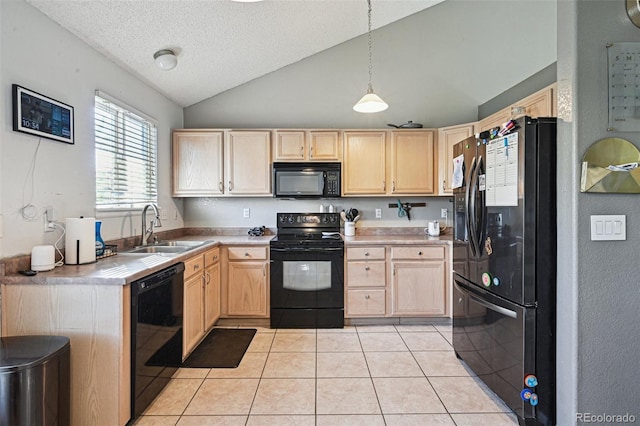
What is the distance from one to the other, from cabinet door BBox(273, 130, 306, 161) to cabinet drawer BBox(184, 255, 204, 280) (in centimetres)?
141

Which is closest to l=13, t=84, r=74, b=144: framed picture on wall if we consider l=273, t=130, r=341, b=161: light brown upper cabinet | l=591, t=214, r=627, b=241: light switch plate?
l=273, t=130, r=341, b=161: light brown upper cabinet

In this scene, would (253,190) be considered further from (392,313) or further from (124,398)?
(124,398)

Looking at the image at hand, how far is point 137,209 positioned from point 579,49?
333cm

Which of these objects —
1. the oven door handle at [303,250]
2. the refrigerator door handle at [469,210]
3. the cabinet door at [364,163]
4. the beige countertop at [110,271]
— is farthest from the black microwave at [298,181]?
the refrigerator door handle at [469,210]

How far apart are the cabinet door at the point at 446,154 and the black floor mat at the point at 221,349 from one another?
2532 mm

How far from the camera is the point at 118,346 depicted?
5.40ft

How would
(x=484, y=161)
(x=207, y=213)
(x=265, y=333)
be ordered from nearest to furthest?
(x=484, y=161) → (x=265, y=333) → (x=207, y=213)

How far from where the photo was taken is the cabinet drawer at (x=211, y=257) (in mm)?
2914

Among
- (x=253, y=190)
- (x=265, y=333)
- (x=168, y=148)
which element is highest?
(x=168, y=148)

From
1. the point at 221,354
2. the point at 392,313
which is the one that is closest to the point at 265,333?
the point at 221,354

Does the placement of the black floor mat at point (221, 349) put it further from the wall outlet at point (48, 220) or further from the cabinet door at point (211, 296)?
the wall outlet at point (48, 220)

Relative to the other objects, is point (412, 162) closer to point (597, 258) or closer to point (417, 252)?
point (417, 252)

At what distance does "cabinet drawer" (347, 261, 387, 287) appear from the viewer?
10.8 ft

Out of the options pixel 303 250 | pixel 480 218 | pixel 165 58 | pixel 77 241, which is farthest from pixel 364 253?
pixel 165 58
